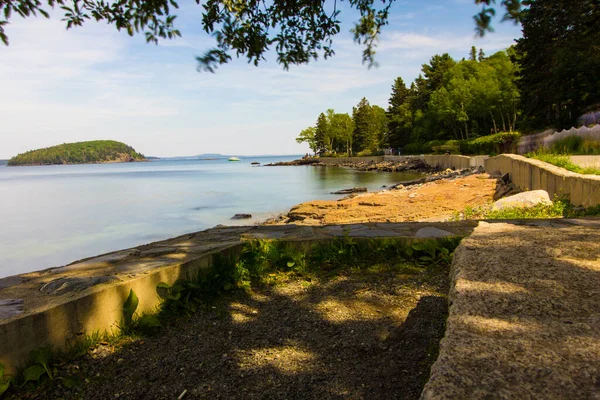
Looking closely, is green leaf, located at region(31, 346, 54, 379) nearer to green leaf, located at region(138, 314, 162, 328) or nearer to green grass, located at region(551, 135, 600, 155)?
green leaf, located at region(138, 314, 162, 328)

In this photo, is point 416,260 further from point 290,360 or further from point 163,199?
point 163,199

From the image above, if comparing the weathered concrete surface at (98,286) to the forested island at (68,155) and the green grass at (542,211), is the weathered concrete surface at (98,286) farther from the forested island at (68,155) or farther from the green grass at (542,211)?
the forested island at (68,155)

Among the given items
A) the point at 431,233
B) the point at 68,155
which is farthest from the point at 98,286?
the point at 68,155

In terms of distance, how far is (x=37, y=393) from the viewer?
2023mm

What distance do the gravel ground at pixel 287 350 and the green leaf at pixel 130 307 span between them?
0.51 ft

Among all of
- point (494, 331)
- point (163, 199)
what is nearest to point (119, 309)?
point (494, 331)

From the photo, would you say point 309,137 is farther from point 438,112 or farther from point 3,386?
point 3,386

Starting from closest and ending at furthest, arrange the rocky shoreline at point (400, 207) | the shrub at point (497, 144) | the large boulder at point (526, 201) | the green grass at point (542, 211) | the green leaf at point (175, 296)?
Result: the green leaf at point (175, 296), the green grass at point (542, 211), the large boulder at point (526, 201), the rocky shoreline at point (400, 207), the shrub at point (497, 144)

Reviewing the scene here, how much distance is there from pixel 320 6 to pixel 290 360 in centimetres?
419

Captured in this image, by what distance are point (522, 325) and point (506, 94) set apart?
158ft

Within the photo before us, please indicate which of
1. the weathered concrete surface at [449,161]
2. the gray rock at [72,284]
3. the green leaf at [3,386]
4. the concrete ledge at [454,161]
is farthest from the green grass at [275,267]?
the weathered concrete surface at [449,161]

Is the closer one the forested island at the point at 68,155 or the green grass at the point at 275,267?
the green grass at the point at 275,267

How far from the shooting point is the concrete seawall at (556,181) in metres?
5.58

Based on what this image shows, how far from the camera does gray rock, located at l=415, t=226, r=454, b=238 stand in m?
3.78
